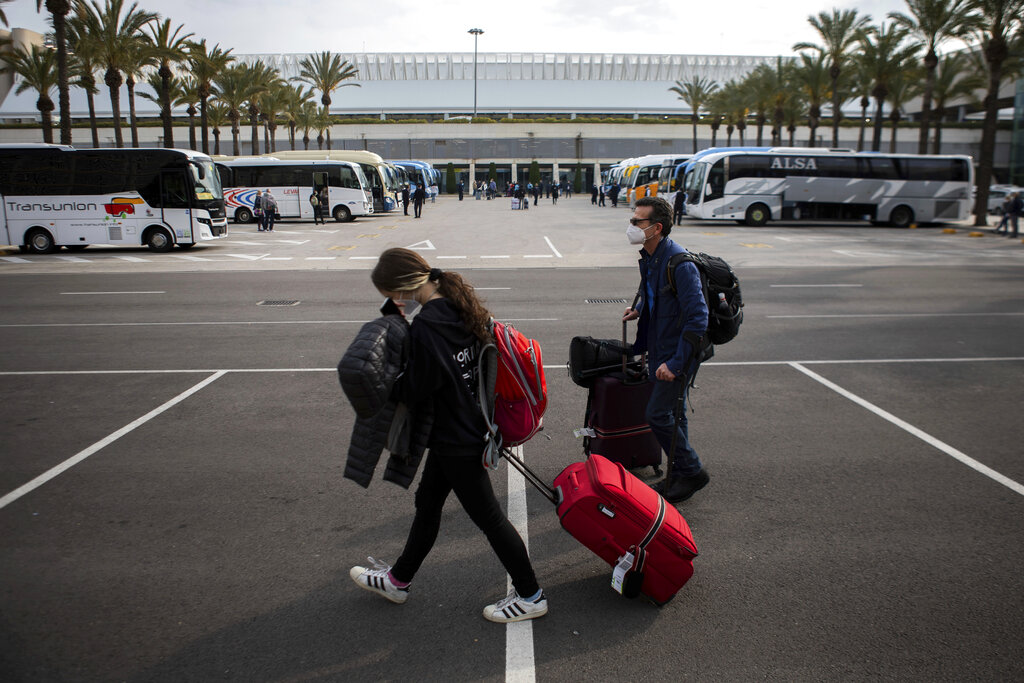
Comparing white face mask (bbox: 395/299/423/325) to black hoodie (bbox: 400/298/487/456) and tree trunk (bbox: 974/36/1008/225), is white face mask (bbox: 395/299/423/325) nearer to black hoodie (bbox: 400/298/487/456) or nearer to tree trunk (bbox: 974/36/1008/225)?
black hoodie (bbox: 400/298/487/456)

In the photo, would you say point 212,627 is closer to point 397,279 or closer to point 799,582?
point 397,279

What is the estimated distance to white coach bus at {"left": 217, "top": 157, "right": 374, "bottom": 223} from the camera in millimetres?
34219

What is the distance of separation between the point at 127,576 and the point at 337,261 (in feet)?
52.9

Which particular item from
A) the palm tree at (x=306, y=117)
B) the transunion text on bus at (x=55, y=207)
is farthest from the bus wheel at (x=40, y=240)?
the palm tree at (x=306, y=117)

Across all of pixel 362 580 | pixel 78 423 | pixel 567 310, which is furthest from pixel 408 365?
pixel 567 310

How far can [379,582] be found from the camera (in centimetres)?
358

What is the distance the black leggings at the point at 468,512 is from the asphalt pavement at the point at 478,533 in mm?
255

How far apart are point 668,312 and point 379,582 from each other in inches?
88.2

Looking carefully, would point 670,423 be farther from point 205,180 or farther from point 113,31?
point 113,31

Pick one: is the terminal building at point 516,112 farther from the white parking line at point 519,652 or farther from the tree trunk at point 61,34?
the white parking line at point 519,652

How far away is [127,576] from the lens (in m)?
3.88

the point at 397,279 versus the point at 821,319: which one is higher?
the point at 397,279

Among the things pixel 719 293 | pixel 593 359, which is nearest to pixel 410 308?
pixel 593 359

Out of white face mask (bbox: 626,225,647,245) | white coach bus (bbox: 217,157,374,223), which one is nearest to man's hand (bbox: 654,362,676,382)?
white face mask (bbox: 626,225,647,245)
